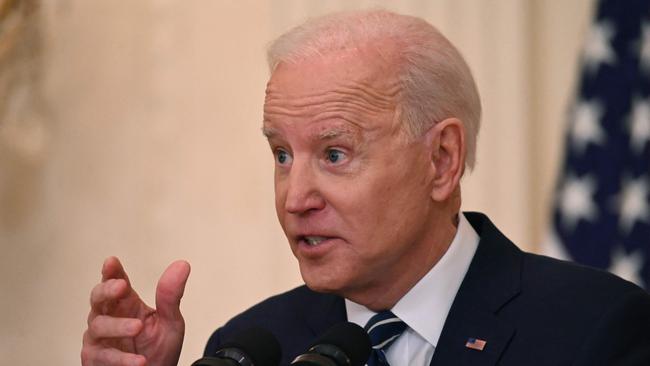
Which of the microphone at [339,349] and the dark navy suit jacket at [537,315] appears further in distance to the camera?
the dark navy suit jacket at [537,315]

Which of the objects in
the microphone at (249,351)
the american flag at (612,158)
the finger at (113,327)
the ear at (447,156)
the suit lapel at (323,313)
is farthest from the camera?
the american flag at (612,158)

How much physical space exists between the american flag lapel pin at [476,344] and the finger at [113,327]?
84cm

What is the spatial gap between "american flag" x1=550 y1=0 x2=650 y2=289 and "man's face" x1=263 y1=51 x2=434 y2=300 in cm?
204

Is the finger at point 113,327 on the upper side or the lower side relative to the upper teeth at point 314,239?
lower

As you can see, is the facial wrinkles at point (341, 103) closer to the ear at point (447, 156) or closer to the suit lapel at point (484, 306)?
the ear at point (447, 156)

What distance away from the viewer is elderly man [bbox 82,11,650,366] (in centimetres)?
292

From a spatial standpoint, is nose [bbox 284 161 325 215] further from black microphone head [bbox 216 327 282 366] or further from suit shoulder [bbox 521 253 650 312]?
suit shoulder [bbox 521 253 650 312]

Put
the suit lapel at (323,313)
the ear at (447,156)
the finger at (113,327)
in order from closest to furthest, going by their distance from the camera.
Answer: the finger at (113,327), the ear at (447,156), the suit lapel at (323,313)

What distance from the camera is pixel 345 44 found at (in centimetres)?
300

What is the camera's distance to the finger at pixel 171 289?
9.93 ft

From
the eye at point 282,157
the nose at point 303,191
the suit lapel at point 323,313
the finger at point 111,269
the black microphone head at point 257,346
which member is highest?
the eye at point 282,157

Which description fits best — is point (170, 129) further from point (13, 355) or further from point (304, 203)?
point (304, 203)

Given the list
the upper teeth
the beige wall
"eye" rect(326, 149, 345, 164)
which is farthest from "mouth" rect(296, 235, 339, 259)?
the beige wall

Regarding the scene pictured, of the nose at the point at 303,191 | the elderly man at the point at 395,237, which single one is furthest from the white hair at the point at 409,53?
the nose at the point at 303,191
